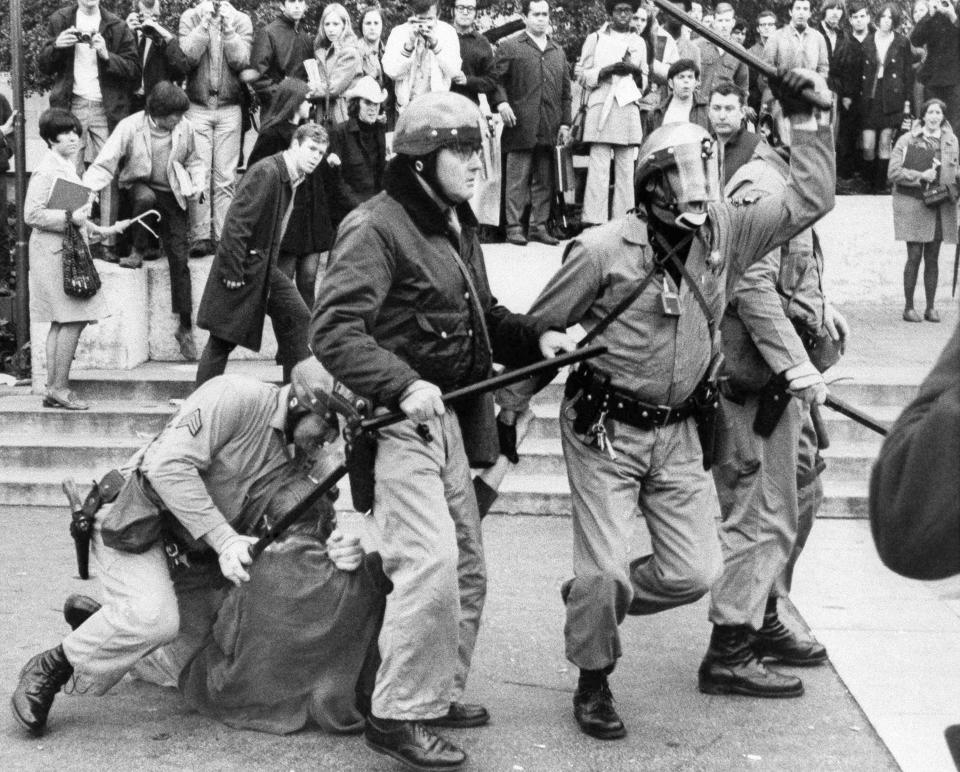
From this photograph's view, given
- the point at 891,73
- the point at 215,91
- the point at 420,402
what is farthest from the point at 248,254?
the point at 891,73

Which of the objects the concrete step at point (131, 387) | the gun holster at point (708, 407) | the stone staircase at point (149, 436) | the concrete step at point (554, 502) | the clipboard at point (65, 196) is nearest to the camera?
the gun holster at point (708, 407)

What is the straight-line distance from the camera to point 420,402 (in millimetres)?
4488

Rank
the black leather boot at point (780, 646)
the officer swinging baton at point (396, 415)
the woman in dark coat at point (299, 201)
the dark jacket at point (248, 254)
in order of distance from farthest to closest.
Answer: the woman in dark coat at point (299, 201)
the dark jacket at point (248, 254)
the black leather boot at point (780, 646)
the officer swinging baton at point (396, 415)

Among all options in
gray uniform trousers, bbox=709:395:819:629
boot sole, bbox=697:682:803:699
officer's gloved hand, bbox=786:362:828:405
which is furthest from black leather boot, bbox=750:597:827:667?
officer's gloved hand, bbox=786:362:828:405

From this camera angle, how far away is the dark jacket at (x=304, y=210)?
9969mm

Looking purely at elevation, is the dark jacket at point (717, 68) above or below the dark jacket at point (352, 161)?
above

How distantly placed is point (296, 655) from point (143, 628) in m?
0.51

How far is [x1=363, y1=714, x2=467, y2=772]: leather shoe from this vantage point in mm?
4672

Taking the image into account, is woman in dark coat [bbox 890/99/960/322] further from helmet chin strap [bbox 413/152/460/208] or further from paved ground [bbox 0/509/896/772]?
helmet chin strap [bbox 413/152/460/208]

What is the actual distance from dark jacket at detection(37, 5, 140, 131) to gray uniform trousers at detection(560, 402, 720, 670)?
7.00 metres

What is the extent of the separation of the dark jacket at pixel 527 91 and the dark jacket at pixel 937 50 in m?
3.68

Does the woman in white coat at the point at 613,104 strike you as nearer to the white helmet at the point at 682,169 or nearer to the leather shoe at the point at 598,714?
the white helmet at the point at 682,169

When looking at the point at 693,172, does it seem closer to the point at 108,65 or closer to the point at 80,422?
the point at 80,422

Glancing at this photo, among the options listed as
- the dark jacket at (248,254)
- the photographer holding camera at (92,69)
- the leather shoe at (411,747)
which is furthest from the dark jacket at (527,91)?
the leather shoe at (411,747)
